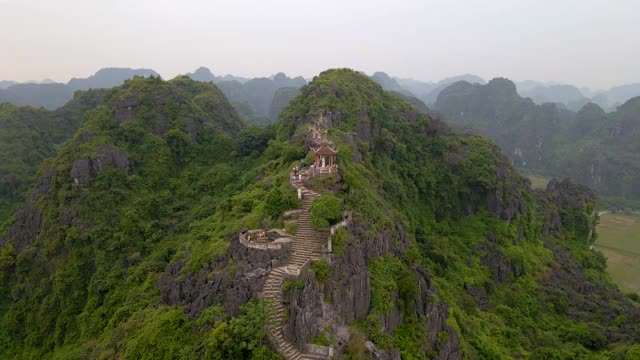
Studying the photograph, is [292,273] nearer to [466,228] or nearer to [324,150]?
[324,150]

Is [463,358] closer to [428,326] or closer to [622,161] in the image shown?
[428,326]

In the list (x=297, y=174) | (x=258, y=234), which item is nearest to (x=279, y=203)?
(x=258, y=234)

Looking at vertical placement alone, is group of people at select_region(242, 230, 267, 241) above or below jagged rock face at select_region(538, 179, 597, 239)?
above

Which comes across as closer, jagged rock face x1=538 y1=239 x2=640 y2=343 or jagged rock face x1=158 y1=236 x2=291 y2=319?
jagged rock face x1=158 y1=236 x2=291 y2=319

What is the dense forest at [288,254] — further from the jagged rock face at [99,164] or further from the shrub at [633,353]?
the shrub at [633,353]

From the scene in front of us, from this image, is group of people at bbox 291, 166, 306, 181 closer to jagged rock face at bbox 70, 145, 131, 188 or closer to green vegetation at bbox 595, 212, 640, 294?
jagged rock face at bbox 70, 145, 131, 188

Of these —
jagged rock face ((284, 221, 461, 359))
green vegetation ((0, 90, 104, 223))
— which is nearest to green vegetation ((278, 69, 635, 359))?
jagged rock face ((284, 221, 461, 359))

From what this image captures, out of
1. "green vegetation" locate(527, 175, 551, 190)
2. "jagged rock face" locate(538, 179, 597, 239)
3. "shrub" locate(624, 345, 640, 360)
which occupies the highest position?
"jagged rock face" locate(538, 179, 597, 239)
